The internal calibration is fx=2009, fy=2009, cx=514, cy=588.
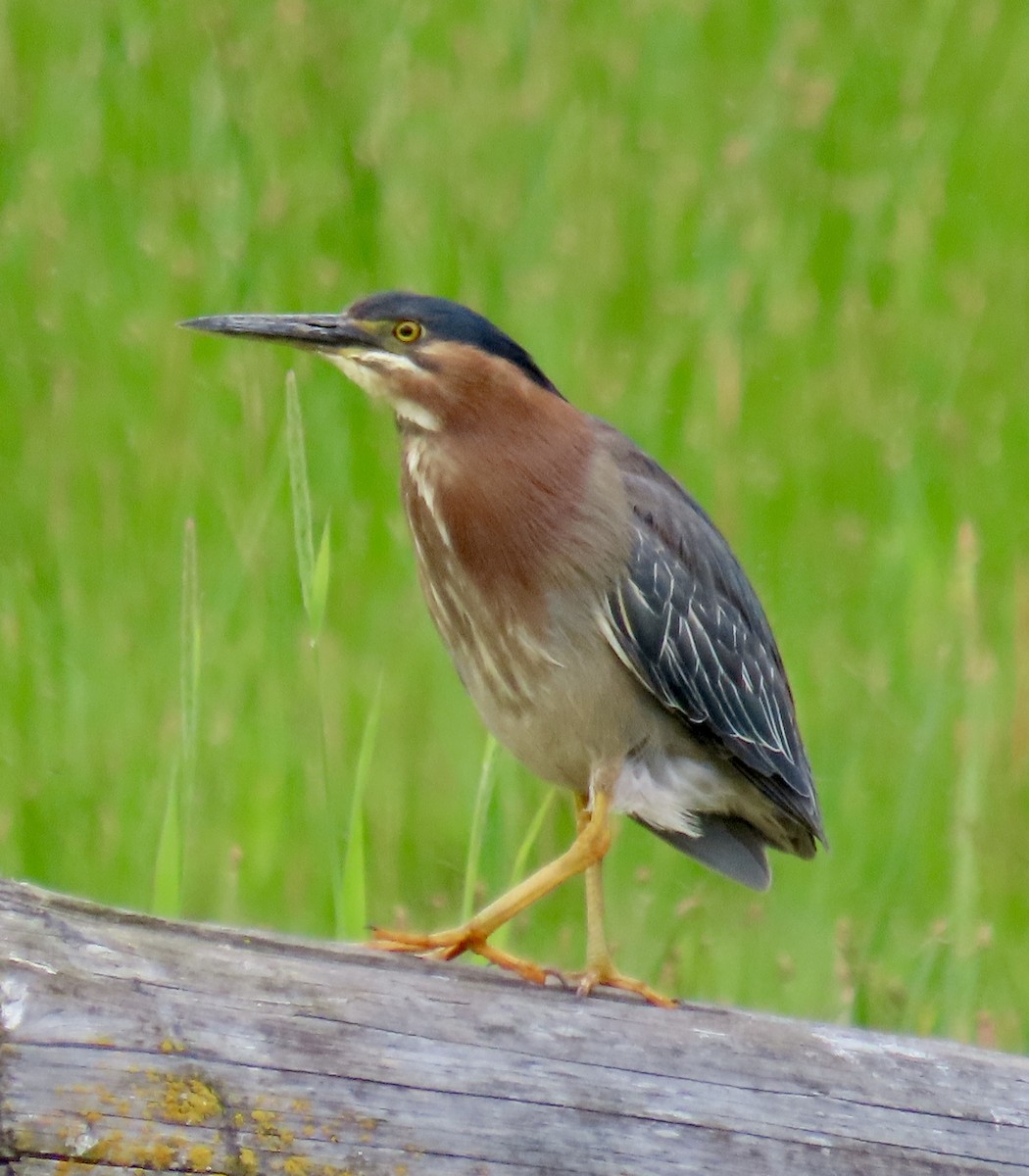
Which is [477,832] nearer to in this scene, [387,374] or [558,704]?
[558,704]

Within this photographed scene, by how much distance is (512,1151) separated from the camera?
1.82 meters

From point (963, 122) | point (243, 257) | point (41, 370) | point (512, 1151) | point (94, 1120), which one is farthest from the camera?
point (963, 122)

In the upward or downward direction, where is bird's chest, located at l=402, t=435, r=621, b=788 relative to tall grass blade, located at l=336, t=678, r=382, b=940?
upward

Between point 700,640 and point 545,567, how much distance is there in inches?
16.7

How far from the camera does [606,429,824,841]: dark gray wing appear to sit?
10.4 feet

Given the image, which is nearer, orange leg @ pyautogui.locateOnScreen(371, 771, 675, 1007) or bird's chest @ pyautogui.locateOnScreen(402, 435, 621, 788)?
A: orange leg @ pyautogui.locateOnScreen(371, 771, 675, 1007)

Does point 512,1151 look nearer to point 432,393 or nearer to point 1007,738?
point 432,393

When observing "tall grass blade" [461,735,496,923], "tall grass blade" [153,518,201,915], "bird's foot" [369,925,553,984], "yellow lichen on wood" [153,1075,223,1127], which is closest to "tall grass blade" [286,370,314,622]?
"tall grass blade" [153,518,201,915]

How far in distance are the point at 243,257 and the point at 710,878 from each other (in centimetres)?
171

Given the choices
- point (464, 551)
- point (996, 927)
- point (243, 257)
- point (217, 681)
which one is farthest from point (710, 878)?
point (243, 257)

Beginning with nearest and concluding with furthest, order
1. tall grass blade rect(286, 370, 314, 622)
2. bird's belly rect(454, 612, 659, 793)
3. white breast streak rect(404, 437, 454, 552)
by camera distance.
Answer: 1. tall grass blade rect(286, 370, 314, 622)
2. bird's belly rect(454, 612, 659, 793)
3. white breast streak rect(404, 437, 454, 552)

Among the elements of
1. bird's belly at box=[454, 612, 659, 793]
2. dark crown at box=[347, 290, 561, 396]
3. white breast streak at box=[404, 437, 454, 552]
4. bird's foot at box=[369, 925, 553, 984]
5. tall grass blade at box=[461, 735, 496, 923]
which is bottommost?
bird's foot at box=[369, 925, 553, 984]

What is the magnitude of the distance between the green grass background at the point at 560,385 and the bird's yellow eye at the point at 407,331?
273 millimetres

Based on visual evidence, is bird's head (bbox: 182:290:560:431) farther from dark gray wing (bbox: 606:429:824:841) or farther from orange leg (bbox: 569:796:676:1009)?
orange leg (bbox: 569:796:676:1009)
